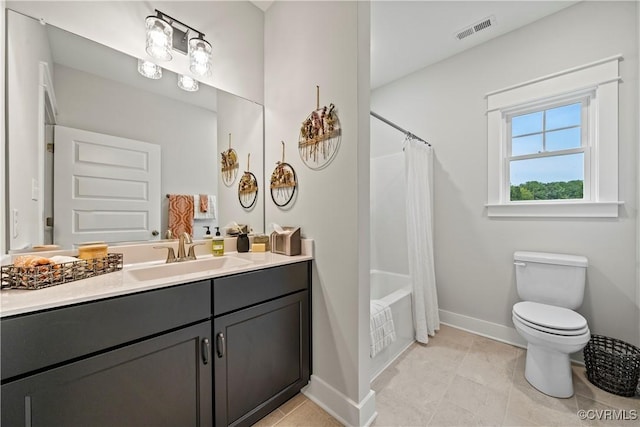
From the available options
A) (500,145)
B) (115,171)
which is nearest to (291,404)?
(115,171)

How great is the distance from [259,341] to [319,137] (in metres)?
1.20

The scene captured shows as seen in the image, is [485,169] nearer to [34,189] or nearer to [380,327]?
[380,327]

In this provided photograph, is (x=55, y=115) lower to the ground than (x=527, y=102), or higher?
lower

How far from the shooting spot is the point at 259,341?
1297 millimetres

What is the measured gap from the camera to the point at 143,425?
95 centimetres

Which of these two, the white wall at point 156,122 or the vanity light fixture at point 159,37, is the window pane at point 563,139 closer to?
the white wall at point 156,122

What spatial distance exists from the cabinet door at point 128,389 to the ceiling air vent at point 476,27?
9.76 feet

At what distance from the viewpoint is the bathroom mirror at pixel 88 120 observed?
108cm

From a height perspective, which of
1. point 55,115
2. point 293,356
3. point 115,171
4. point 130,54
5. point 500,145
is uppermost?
point 130,54

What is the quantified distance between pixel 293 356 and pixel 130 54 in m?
1.94

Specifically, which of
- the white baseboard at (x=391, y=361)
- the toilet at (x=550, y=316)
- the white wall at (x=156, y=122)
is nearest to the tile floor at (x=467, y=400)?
the white baseboard at (x=391, y=361)

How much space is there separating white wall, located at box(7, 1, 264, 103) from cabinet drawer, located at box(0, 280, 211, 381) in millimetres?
1344

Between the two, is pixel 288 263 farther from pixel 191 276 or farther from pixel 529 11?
pixel 529 11

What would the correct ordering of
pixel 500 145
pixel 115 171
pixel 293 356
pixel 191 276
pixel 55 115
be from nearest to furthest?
pixel 191 276, pixel 55 115, pixel 115 171, pixel 293 356, pixel 500 145
